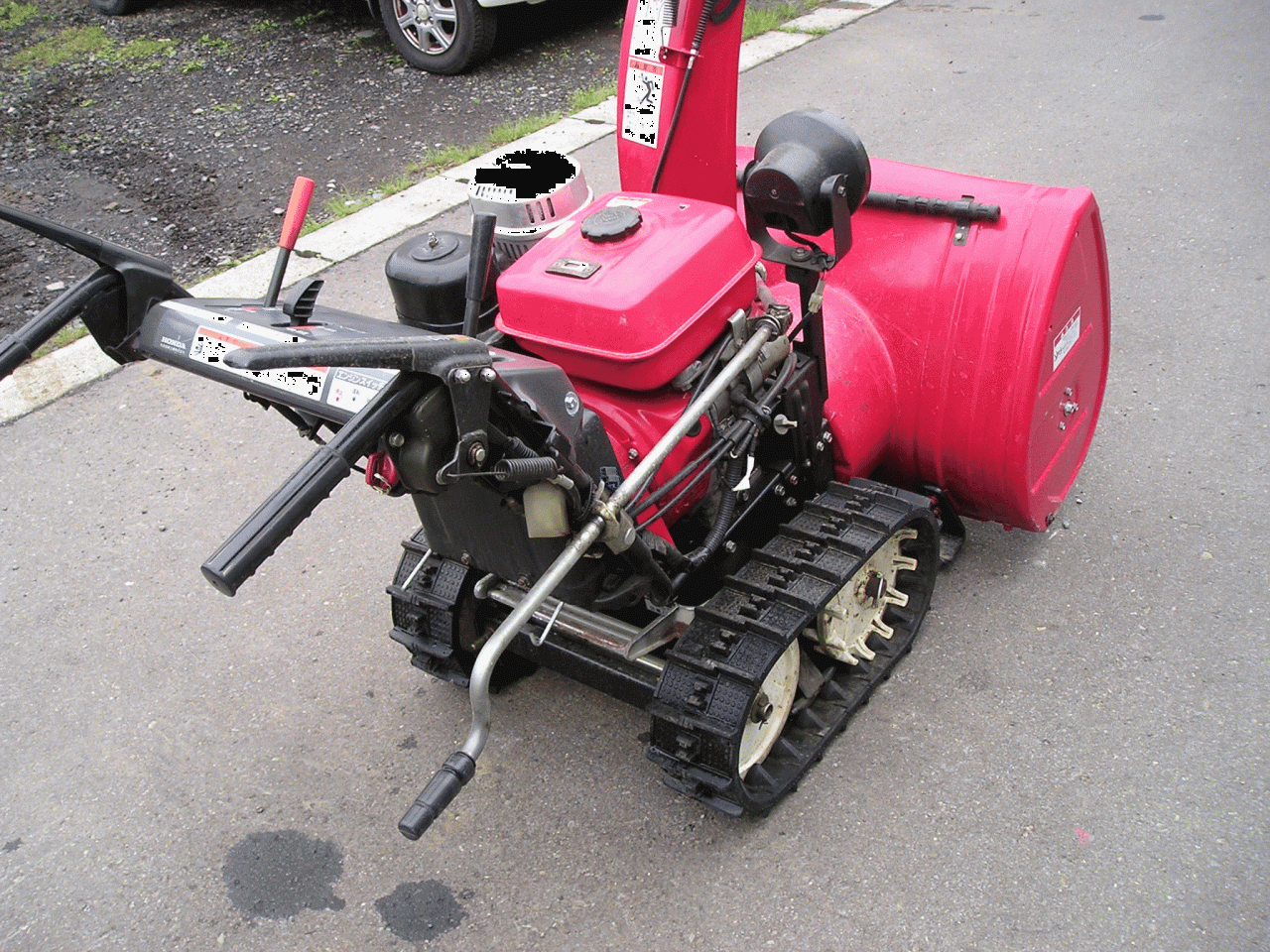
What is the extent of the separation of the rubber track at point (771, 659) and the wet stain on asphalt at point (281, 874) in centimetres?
85

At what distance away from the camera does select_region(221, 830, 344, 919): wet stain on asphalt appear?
2.56 meters

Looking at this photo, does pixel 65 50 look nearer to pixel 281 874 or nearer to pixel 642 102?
pixel 642 102

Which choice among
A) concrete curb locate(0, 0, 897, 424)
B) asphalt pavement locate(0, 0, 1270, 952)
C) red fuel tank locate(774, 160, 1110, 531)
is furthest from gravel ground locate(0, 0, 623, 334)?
red fuel tank locate(774, 160, 1110, 531)

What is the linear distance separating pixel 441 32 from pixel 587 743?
5510mm

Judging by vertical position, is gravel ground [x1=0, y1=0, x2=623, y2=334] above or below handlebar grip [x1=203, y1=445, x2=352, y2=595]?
below

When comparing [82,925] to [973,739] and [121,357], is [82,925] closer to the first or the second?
[121,357]

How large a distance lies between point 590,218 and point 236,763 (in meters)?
1.73

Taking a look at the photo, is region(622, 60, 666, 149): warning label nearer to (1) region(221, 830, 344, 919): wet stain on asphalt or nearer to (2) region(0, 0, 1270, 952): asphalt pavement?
(2) region(0, 0, 1270, 952): asphalt pavement

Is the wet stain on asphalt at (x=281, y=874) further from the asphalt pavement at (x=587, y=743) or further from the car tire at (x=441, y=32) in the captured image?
the car tire at (x=441, y=32)

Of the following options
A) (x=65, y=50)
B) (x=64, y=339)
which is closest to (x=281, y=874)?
(x=64, y=339)

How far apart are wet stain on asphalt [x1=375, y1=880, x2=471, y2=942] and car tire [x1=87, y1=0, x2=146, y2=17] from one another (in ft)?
27.7

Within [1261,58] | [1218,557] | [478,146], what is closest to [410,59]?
[478,146]

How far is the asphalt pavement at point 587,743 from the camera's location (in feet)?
8.14

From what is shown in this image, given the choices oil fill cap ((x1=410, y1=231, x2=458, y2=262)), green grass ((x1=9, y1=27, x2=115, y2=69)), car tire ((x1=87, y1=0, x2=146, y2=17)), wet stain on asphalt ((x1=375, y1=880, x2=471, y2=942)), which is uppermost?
oil fill cap ((x1=410, y1=231, x2=458, y2=262))
